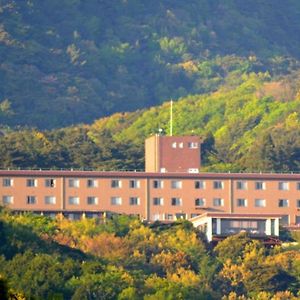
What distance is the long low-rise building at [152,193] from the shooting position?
5846 inches

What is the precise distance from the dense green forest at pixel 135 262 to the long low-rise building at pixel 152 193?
6697 mm

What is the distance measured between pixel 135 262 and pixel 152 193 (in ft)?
57.6

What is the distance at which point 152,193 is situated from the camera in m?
150

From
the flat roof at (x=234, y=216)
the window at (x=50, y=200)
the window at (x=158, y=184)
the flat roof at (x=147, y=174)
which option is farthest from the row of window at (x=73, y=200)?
the flat roof at (x=234, y=216)

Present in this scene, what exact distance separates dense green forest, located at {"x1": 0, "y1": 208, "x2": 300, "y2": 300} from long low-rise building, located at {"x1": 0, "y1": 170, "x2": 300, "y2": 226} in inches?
264

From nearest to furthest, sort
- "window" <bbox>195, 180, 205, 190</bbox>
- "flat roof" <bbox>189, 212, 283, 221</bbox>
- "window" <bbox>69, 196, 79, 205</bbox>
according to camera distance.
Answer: "flat roof" <bbox>189, 212, 283, 221</bbox>, "window" <bbox>69, 196, 79, 205</bbox>, "window" <bbox>195, 180, 205, 190</bbox>

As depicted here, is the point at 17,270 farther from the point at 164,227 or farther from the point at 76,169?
the point at 76,169

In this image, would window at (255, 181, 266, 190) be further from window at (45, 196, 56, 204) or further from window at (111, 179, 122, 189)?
window at (45, 196, 56, 204)

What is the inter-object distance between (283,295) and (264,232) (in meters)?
15.1

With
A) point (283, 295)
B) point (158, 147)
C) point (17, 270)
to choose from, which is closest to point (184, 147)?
point (158, 147)

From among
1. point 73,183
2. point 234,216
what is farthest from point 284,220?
point 73,183

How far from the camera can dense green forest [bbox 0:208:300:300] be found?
114 meters

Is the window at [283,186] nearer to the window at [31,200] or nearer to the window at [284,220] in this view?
the window at [284,220]

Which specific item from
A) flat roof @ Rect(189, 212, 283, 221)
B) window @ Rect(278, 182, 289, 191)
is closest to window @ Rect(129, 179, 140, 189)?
flat roof @ Rect(189, 212, 283, 221)
